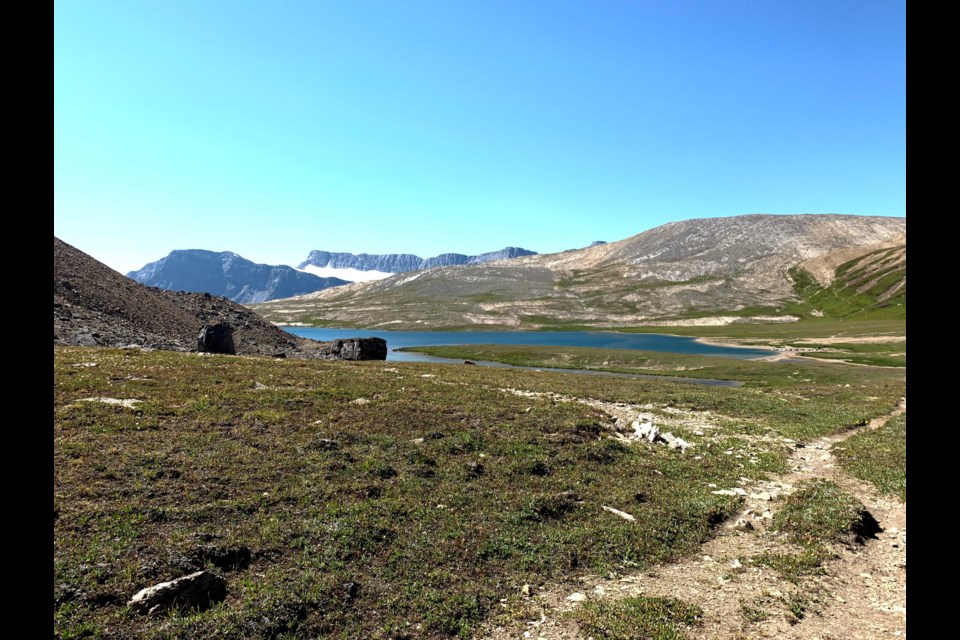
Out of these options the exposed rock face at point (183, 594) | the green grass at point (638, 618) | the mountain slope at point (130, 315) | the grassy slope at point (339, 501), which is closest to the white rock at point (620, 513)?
the grassy slope at point (339, 501)

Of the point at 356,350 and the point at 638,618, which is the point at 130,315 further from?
the point at 638,618

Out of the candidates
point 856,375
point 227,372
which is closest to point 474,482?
point 227,372

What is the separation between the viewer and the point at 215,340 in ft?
210

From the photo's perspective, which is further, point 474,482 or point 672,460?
point 672,460

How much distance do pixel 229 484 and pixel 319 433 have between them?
7309 mm

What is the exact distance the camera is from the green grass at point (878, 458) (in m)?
23.6

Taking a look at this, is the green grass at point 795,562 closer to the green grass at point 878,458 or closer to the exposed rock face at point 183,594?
the green grass at point 878,458

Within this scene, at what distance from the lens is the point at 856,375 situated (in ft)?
244

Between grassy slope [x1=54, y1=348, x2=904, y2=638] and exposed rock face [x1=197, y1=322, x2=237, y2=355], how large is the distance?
29754 mm

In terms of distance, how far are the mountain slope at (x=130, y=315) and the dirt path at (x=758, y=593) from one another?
6346 centimetres

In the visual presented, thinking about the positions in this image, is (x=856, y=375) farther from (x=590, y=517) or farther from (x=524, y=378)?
(x=590, y=517)

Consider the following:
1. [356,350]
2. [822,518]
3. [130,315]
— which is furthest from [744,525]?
[130,315]

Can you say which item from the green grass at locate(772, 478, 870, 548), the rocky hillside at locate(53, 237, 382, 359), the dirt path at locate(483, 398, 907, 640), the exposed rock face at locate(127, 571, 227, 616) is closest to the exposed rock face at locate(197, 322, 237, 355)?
the rocky hillside at locate(53, 237, 382, 359)

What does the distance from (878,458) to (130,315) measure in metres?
94.2
